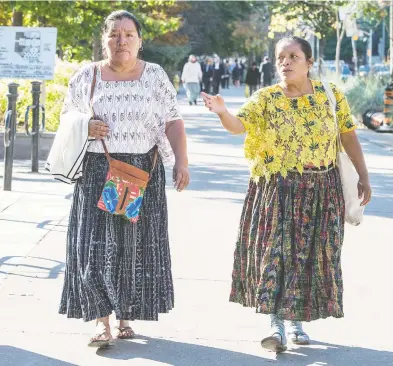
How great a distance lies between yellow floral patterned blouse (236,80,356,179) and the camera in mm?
Result: 5652

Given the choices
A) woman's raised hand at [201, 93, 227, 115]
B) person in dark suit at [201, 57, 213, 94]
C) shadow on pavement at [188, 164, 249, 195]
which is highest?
woman's raised hand at [201, 93, 227, 115]

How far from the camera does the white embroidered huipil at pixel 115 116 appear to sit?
546cm

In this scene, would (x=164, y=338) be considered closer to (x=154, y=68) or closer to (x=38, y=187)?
(x=154, y=68)

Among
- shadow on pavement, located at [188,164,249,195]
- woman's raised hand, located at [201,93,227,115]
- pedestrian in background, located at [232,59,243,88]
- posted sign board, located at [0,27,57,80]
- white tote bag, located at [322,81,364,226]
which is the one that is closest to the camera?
woman's raised hand, located at [201,93,227,115]

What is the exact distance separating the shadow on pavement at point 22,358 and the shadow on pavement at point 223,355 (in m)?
0.27

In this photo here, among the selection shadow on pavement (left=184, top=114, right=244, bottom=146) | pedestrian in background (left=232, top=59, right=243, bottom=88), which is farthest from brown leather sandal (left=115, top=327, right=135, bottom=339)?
pedestrian in background (left=232, top=59, right=243, bottom=88)

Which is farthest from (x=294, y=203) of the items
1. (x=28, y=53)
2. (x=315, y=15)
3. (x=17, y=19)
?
(x=315, y=15)

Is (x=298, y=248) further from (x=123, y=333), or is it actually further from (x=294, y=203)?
(x=123, y=333)

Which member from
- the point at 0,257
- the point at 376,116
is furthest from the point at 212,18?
the point at 0,257

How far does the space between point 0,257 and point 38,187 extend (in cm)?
428

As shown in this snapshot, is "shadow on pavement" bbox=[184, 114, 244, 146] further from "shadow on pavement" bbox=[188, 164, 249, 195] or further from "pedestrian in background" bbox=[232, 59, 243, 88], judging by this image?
"pedestrian in background" bbox=[232, 59, 243, 88]

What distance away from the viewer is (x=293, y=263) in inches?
223

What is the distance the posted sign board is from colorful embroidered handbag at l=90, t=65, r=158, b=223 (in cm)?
1029

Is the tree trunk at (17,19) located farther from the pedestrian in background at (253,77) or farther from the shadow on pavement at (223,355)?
the pedestrian in background at (253,77)
